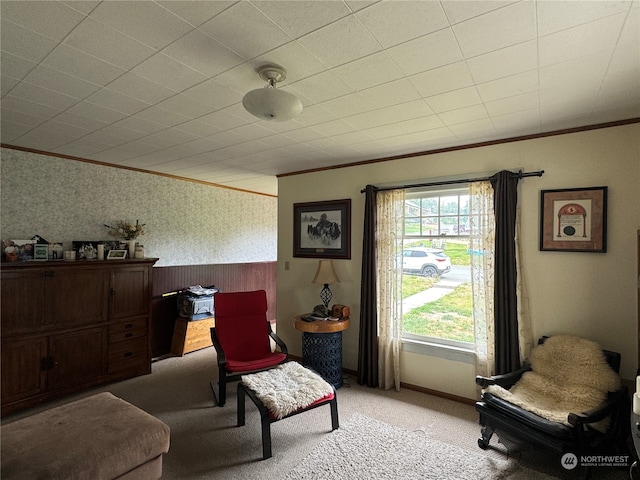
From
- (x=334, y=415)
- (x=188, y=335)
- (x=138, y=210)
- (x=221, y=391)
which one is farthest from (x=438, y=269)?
(x=138, y=210)

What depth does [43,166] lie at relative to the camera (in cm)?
355

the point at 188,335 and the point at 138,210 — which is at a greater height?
→ the point at 138,210

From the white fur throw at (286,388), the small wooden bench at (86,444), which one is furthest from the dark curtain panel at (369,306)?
the small wooden bench at (86,444)

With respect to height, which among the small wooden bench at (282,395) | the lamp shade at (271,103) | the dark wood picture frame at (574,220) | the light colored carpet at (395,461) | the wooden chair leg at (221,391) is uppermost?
the lamp shade at (271,103)

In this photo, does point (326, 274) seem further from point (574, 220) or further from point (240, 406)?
point (574, 220)

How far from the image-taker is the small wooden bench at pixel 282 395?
2299 mm

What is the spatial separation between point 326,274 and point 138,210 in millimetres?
2759

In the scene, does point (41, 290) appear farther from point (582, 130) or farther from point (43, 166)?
point (582, 130)

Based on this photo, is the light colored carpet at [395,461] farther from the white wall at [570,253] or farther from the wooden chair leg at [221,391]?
the wooden chair leg at [221,391]

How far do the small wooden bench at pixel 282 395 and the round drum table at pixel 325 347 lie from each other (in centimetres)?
48

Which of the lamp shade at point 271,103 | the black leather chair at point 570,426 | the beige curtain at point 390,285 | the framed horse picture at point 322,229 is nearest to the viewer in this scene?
the lamp shade at point 271,103

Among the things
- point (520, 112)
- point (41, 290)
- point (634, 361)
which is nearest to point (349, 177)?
point (520, 112)

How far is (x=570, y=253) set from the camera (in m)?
2.71

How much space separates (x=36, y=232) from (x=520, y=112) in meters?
4.79
